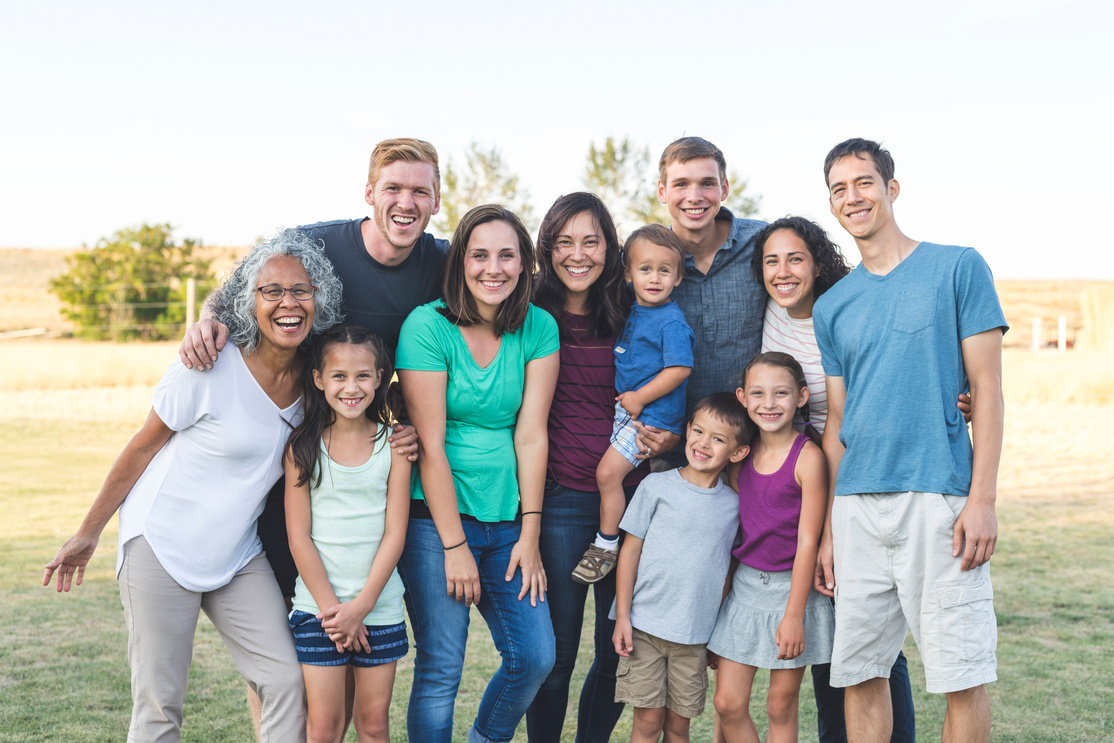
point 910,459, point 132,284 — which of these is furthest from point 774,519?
point 132,284

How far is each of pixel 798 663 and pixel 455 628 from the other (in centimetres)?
111

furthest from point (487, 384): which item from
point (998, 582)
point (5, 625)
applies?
point (998, 582)

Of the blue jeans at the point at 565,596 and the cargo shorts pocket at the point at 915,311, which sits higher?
the cargo shorts pocket at the point at 915,311

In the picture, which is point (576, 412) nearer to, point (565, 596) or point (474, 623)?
point (565, 596)

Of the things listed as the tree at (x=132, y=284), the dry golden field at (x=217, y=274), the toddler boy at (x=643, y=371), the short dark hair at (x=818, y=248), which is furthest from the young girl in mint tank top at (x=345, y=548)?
the dry golden field at (x=217, y=274)

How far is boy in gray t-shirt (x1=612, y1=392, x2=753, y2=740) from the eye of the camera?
2.89m

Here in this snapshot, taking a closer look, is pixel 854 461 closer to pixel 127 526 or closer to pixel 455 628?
pixel 455 628

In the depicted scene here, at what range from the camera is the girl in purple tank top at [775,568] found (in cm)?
283

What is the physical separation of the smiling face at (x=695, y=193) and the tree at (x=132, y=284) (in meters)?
24.7

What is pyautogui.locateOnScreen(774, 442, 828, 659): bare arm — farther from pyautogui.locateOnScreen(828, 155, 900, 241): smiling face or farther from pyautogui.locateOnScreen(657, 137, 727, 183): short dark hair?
pyautogui.locateOnScreen(657, 137, 727, 183): short dark hair

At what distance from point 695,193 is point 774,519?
124cm

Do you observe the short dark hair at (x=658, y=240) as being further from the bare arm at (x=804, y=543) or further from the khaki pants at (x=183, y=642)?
the khaki pants at (x=183, y=642)

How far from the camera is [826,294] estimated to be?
2836 mm

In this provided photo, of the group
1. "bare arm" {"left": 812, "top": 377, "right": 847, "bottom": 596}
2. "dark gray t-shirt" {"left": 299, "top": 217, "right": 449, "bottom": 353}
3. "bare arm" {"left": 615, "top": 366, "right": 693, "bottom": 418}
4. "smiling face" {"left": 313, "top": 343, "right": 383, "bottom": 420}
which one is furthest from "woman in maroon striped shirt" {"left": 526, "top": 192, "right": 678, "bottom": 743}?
"smiling face" {"left": 313, "top": 343, "right": 383, "bottom": 420}
